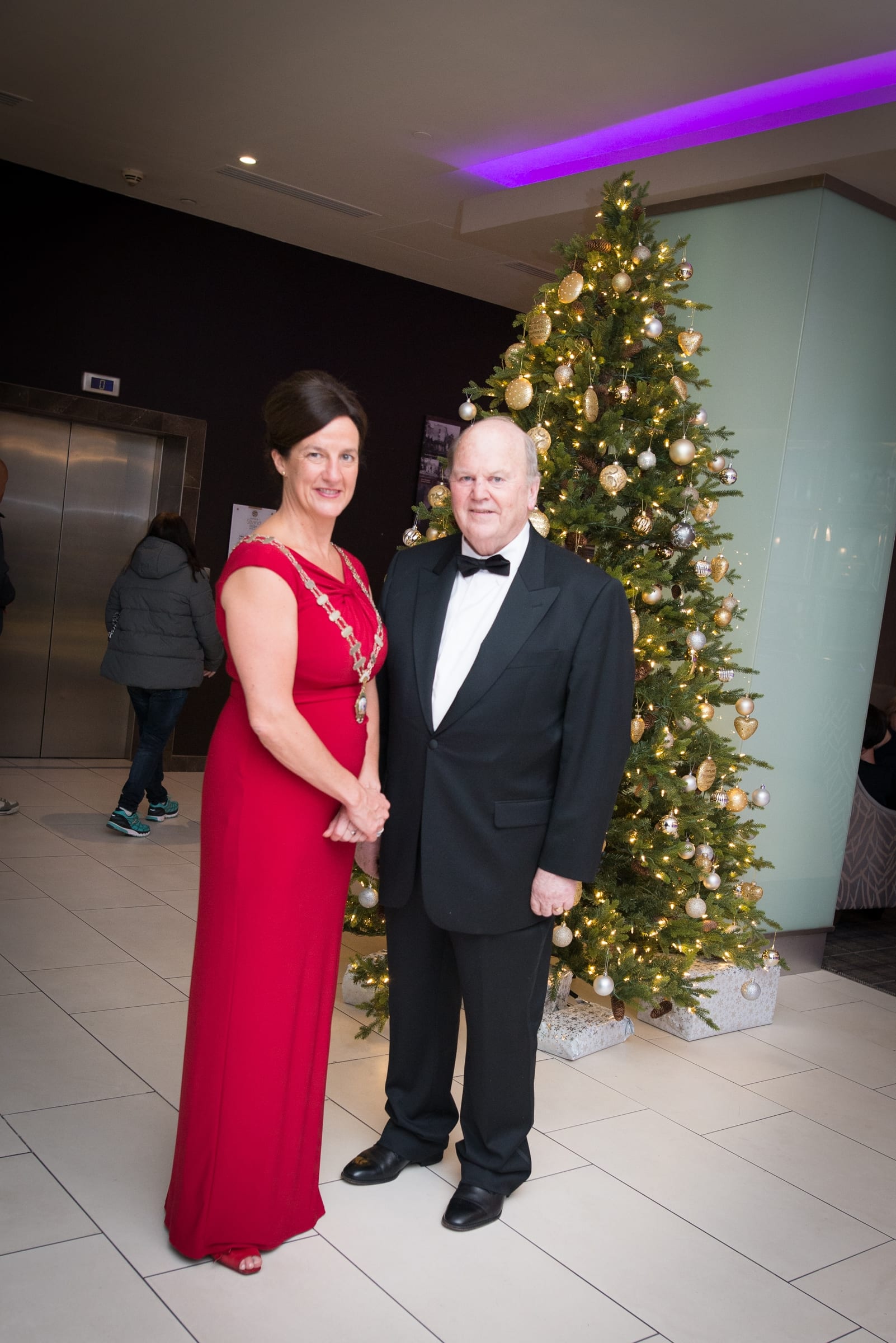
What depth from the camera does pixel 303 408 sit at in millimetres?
2383

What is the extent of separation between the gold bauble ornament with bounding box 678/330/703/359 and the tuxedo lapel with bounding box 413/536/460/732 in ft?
4.92

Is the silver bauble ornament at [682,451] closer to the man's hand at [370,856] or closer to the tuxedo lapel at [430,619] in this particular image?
the tuxedo lapel at [430,619]

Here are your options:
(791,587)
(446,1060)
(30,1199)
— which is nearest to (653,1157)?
(446,1060)

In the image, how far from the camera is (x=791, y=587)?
16.6 feet

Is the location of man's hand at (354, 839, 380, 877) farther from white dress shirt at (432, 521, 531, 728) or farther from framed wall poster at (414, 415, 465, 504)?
framed wall poster at (414, 415, 465, 504)

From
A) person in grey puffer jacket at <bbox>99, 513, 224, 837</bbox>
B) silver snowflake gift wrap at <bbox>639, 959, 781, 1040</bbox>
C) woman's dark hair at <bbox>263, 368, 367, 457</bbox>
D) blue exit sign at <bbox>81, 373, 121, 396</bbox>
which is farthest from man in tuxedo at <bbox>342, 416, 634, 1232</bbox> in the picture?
blue exit sign at <bbox>81, 373, 121, 396</bbox>

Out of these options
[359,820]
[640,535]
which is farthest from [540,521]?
[359,820]

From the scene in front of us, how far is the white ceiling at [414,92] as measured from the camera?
4500 millimetres

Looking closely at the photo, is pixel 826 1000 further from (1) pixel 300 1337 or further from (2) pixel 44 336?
(2) pixel 44 336

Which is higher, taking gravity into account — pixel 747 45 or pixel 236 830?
pixel 747 45

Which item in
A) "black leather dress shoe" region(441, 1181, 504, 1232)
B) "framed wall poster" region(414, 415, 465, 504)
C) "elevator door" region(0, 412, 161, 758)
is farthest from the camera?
"framed wall poster" region(414, 415, 465, 504)

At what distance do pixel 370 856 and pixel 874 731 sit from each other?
4774 millimetres

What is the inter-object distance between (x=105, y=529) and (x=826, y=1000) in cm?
541

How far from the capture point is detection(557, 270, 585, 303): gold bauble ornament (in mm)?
3799
